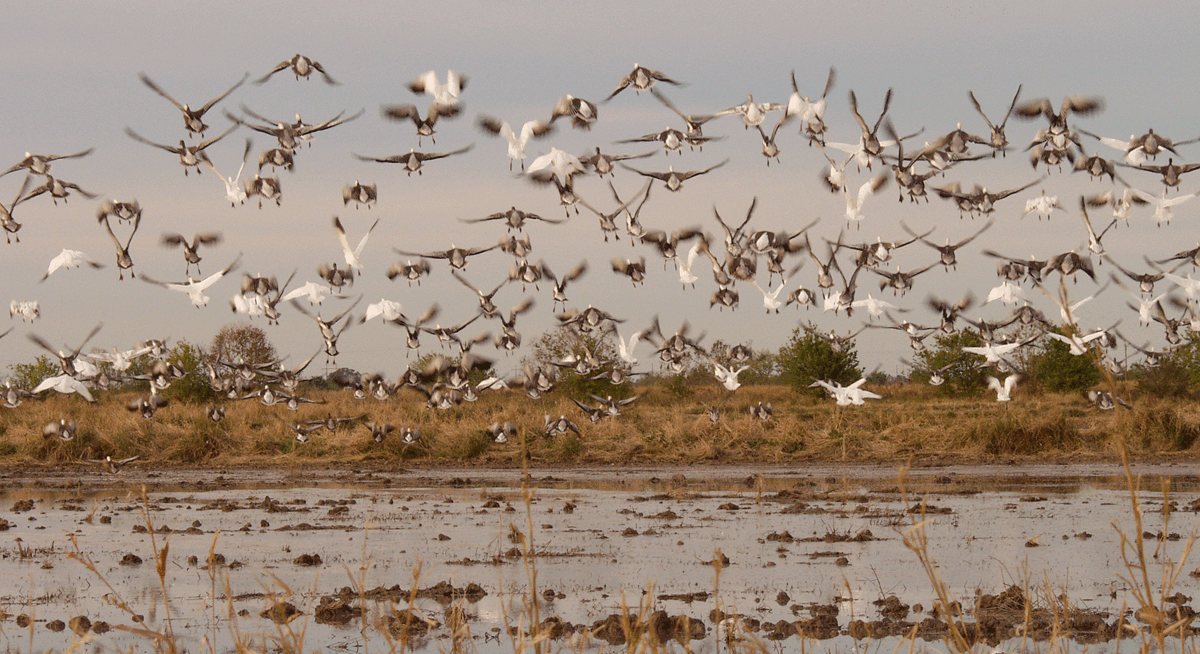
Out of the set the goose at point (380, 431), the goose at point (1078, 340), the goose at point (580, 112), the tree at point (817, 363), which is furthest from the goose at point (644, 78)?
the tree at point (817, 363)

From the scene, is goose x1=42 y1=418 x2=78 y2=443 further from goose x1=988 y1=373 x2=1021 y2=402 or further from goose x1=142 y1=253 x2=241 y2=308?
goose x1=988 y1=373 x2=1021 y2=402

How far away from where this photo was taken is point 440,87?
1884cm

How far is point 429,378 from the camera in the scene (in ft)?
90.1

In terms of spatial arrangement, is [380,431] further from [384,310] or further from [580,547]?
[580,547]

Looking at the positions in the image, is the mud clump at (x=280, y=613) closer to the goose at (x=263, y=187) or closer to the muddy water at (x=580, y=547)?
the muddy water at (x=580, y=547)

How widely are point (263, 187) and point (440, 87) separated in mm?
4716

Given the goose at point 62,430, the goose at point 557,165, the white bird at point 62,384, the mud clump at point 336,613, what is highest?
the goose at point 557,165

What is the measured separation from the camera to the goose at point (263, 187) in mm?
21641

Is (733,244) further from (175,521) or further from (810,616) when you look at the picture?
(810,616)

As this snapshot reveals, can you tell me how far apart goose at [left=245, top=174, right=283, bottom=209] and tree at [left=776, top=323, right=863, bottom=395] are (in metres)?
32.7

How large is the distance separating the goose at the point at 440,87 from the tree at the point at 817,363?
3408cm

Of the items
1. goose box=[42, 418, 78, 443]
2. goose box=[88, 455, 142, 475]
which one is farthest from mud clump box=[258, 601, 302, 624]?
goose box=[42, 418, 78, 443]

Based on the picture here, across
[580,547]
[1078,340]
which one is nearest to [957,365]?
[580,547]

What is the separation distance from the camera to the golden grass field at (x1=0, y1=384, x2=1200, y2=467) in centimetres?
2678
